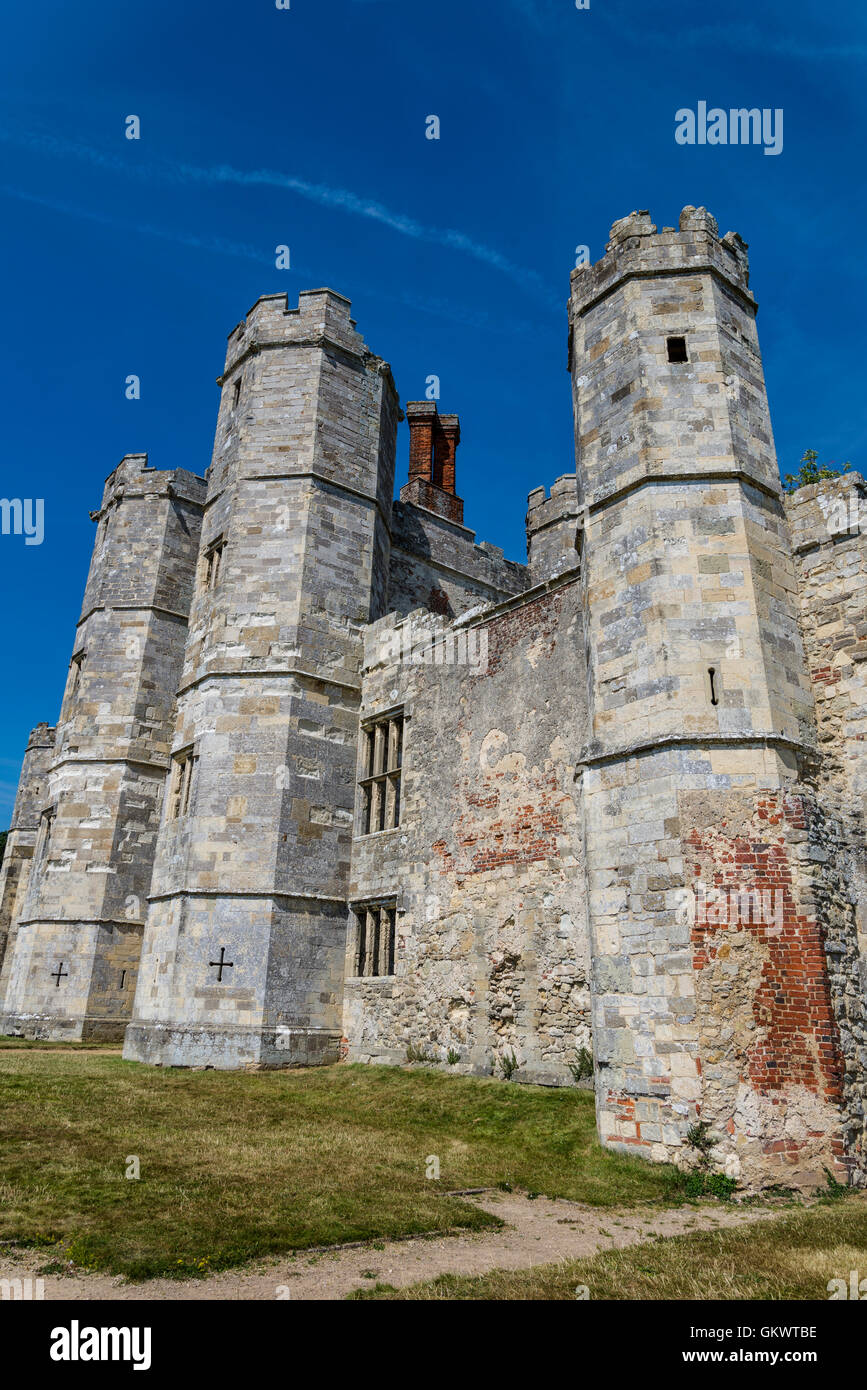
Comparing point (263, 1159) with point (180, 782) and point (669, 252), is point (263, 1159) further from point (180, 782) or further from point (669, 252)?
point (669, 252)

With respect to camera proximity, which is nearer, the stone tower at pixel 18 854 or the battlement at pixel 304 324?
Result: the battlement at pixel 304 324

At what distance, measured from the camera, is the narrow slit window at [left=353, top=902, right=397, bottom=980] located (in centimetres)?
1430

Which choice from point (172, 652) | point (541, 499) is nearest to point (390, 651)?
point (172, 652)

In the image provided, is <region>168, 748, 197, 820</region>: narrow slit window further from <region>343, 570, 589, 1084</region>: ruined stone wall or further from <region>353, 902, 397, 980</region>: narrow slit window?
<region>353, 902, 397, 980</region>: narrow slit window

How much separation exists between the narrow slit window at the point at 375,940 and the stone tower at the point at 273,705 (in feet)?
0.97

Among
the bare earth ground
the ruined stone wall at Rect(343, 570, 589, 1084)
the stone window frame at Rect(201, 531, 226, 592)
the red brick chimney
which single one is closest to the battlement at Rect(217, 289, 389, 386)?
the stone window frame at Rect(201, 531, 226, 592)

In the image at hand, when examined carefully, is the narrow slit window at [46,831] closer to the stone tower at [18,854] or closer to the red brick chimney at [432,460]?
the stone tower at [18,854]

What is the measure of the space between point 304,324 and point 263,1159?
617 inches

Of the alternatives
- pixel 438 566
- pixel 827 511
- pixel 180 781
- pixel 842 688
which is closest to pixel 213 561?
pixel 180 781

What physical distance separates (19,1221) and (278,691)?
412 inches

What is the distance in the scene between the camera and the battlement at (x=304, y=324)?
58.9ft

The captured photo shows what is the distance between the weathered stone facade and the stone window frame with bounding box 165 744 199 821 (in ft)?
0.31

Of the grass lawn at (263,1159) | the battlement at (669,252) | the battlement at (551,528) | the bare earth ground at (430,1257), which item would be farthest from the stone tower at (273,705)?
the bare earth ground at (430,1257)
